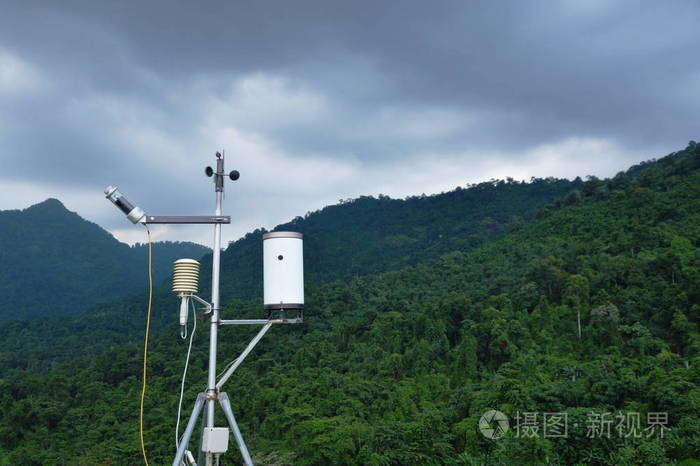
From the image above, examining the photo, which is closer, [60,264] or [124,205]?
[124,205]

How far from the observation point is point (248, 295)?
49125mm

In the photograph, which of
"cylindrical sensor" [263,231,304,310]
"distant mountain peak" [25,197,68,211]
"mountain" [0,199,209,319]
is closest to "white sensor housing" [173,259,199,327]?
"cylindrical sensor" [263,231,304,310]

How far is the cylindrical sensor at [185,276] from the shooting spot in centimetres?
305

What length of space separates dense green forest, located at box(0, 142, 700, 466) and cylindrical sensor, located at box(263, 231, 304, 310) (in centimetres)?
891

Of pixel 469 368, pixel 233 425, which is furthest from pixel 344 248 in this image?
pixel 233 425

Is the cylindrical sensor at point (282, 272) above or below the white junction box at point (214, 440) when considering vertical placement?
above

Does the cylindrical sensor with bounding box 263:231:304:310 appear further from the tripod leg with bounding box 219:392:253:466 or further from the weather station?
the tripod leg with bounding box 219:392:253:466

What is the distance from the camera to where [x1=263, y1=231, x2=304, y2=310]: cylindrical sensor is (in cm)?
314

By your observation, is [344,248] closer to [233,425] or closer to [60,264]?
[60,264]

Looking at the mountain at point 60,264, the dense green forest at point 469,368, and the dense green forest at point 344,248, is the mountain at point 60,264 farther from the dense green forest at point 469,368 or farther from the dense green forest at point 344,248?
the dense green forest at point 469,368

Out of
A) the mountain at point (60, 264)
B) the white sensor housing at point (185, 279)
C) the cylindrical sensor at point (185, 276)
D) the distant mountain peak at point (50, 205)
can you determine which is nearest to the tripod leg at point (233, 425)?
the white sensor housing at point (185, 279)

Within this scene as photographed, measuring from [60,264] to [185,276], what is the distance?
85402 mm

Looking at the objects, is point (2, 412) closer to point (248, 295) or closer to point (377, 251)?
point (248, 295)

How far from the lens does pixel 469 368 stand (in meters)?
20.1
